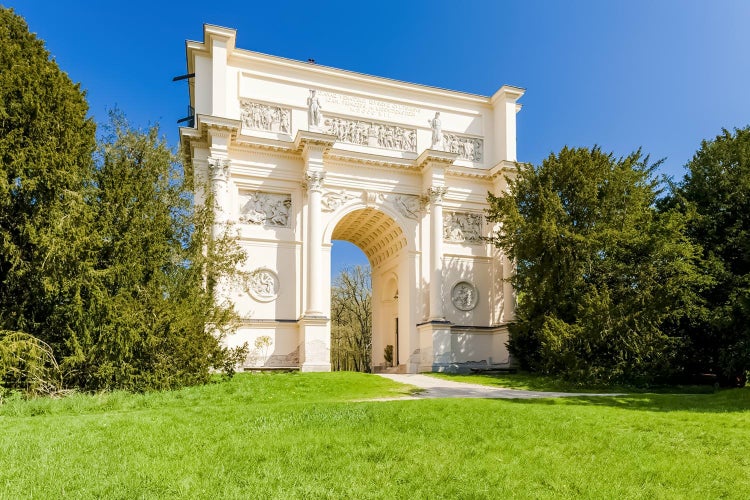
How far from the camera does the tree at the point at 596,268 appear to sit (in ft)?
65.8

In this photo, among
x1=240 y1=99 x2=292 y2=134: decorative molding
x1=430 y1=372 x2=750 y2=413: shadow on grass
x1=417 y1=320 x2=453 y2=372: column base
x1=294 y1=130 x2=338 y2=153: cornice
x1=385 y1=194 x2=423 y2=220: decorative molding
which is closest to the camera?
x1=430 y1=372 x2=750 y2=413: shadow on grass

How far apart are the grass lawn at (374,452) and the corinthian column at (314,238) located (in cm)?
1356

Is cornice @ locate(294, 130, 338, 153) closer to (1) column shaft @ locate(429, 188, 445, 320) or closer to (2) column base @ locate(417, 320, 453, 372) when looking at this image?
(1) column shaft @ locate(429, 188, 445, 320)

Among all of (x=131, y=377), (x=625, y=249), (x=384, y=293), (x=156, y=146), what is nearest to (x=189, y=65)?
(x=156, y=146)

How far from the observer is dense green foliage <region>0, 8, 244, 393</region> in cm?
1409

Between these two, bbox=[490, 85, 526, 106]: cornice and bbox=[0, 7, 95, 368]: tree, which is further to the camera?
bbox=[490, 85, 526, 106]: cornice

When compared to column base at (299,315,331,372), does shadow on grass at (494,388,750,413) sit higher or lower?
lower

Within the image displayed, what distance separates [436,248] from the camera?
27734 millimetres

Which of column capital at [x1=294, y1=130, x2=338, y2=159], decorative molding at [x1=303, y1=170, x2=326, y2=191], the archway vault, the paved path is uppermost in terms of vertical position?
column capital at [x1=294, y1=130, x2=338, y2=159]

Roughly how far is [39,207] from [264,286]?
39.0 feet

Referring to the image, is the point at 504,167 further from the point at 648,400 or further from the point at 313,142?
the point at 648,400

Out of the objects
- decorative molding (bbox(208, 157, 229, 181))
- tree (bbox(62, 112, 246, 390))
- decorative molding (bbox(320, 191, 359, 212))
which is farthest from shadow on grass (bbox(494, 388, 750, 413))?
decorative molding (bbox(208, 157, 229, 181))

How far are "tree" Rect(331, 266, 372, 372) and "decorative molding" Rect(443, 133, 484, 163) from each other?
21235mm

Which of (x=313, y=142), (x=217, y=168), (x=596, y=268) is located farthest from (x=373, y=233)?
(x=596, y=268)
